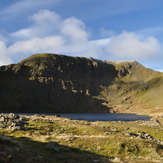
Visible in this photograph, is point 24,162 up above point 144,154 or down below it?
above

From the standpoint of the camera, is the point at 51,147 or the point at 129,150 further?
the point at 129,150

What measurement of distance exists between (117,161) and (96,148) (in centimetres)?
829

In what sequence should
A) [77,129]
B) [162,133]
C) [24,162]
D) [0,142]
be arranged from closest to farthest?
[24,162], [0,142], [77,129], [162,133]

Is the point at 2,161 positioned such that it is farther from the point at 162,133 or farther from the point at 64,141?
the point at 162,133

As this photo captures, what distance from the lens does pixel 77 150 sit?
29.7 meters

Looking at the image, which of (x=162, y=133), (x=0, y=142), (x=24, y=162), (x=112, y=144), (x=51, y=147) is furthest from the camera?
(x=162, y=133)

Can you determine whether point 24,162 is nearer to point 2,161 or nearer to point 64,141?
point 2,161

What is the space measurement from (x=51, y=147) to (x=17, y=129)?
64.1ft

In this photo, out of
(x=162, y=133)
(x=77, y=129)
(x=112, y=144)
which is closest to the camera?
(x=112, y=144)

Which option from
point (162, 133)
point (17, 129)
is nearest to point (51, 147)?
point (17, 129)

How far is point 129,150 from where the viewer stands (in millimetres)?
31766

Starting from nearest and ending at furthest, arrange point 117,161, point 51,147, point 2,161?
point 2,161 < point 117,161 < point 51,147

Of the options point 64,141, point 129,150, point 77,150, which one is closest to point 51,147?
point 77,150

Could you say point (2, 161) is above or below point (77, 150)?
above
